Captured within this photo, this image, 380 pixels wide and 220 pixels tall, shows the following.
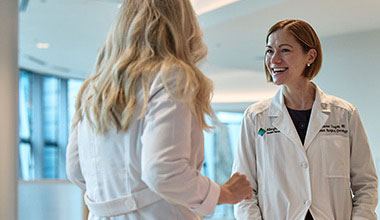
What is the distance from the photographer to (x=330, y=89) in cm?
770

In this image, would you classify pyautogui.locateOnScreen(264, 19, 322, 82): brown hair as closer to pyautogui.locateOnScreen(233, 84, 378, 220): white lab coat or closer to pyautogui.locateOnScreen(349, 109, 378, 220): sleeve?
pyautogui.locateOnScreen(233, 84, 378, 220): white lab coat

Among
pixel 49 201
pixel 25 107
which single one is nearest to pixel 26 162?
pixel 25 107

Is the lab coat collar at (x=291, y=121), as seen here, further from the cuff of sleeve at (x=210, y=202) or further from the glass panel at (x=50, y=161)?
the glass panel at (x=50, y=161)

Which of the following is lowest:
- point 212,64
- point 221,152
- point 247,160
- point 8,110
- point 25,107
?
point 221,152

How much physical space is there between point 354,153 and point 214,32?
6053mm

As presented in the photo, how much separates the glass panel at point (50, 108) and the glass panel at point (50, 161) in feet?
0.78

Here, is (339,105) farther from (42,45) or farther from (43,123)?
(43,123)

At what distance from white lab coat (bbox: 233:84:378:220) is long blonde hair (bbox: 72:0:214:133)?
42.0 inches

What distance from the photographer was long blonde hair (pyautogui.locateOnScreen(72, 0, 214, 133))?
1471mm

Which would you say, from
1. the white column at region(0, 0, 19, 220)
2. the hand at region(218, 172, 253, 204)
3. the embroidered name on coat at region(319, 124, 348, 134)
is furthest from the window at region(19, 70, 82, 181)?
the hand at region(218, 172, 253, 204)

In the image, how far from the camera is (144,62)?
1510 millimetres

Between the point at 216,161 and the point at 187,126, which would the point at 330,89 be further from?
the point at 216,161

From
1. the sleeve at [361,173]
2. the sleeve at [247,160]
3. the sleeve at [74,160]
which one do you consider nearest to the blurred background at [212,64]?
the sleeve at [74,160]

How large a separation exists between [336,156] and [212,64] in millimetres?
8830
